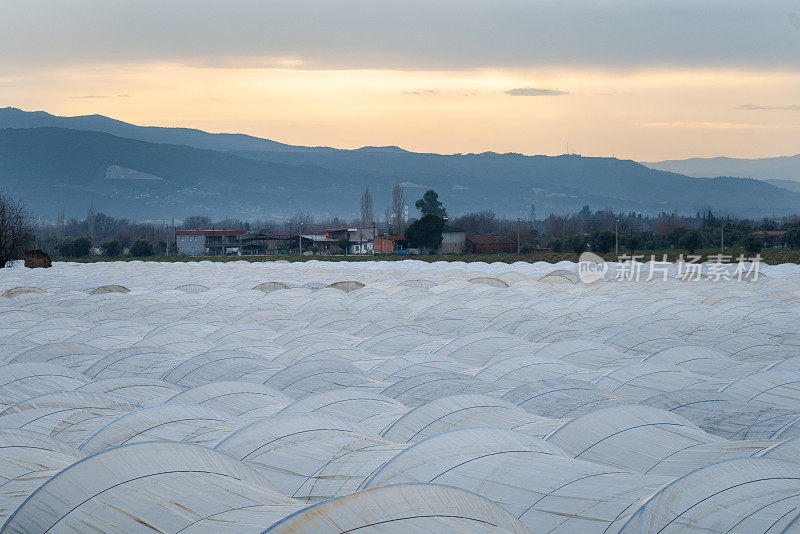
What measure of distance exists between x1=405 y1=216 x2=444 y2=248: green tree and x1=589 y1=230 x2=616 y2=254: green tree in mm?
18509

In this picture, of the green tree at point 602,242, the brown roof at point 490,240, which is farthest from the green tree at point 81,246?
the green tree at point 602,242

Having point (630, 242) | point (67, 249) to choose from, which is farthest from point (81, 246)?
point (630, 242)

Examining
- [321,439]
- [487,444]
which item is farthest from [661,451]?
[321,439]

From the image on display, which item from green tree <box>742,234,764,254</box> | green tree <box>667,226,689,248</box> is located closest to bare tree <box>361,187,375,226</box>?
green tree <box>667,226,689,248</box>

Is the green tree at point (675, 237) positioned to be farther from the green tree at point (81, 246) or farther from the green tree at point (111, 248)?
the green tree at point (81, 246)

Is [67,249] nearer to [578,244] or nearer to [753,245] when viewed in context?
[578,244]

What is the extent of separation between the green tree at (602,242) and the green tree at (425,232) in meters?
18.5

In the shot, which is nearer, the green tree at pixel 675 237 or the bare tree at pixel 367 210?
the green tree at pixel 675 237

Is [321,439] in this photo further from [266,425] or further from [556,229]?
[556,229]

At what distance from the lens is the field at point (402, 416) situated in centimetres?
794

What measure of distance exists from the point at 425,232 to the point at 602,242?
20.9 metres

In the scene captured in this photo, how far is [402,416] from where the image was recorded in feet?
44.4

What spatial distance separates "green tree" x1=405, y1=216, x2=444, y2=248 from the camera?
91.1 m

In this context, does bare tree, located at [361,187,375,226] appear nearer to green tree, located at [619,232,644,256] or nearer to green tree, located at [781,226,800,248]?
green tree, located at [619,232,644,256]
